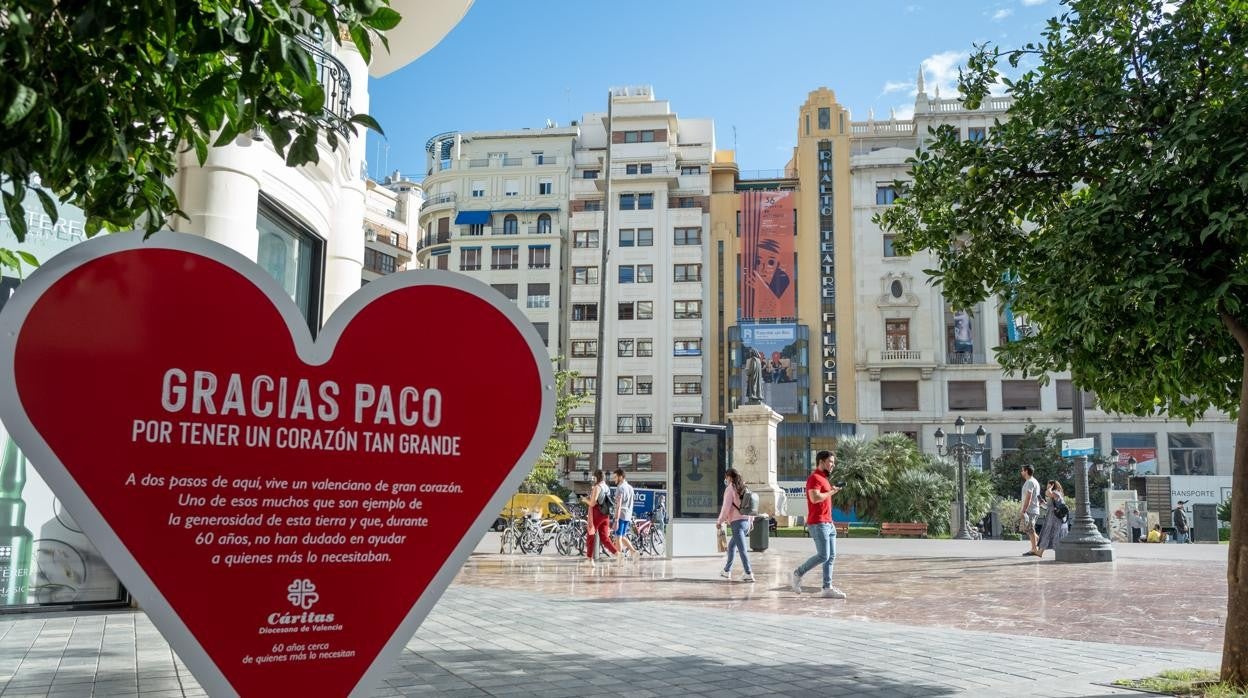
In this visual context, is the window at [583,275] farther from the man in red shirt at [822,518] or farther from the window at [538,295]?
the man in red shirt at [822,518]

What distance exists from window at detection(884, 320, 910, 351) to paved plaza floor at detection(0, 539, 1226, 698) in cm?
4967

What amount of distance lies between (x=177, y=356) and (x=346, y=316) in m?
0.43

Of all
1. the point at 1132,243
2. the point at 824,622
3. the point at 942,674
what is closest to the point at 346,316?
the point at 1132,243

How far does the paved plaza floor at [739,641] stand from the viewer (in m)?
5.85

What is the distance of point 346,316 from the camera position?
2.64 m

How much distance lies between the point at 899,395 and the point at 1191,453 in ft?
53.6

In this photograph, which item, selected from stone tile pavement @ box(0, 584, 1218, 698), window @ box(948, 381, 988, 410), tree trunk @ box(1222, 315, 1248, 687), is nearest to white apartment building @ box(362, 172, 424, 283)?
window @ box(948, 381, 988, 410)

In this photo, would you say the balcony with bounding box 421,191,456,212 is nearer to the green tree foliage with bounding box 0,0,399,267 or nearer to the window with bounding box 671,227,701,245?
the window with bounding box 671,227,701,245

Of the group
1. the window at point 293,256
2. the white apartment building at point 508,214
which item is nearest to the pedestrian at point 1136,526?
the window at point 293,256

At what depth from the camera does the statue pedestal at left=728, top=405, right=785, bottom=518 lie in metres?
29.5

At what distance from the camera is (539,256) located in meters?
67.9

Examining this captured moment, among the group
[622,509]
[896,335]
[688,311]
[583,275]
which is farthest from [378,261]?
[622,509]

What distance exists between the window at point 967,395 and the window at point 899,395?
2.08m

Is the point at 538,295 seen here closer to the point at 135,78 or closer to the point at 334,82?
the point at 334,82
